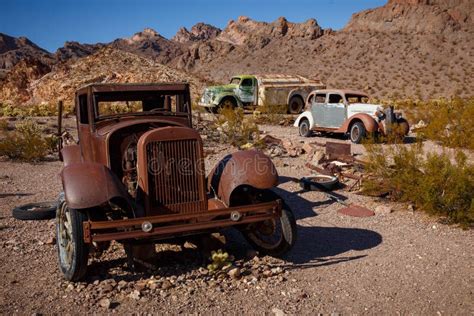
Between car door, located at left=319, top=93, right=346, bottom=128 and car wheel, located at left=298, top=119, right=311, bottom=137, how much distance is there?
553 mm

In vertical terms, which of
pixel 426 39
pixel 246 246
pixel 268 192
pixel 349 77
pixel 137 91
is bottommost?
pixel 246 246

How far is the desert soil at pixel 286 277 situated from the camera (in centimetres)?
425

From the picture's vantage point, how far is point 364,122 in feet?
46.7

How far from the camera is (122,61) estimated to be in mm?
29969

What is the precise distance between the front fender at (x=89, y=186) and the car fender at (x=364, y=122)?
1077 centimetres

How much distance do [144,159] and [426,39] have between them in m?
51.9

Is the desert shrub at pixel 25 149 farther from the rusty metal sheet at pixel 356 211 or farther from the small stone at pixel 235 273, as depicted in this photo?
the small stone at pixel 235 273

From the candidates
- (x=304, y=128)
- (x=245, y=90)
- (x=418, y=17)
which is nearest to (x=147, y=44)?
(x=418, y=17)

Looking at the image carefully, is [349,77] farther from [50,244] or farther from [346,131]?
[50,244]

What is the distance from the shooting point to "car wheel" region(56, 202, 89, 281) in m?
4.36

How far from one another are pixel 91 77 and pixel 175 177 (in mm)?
24500

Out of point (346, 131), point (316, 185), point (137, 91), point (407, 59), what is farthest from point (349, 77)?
point (137, 91)

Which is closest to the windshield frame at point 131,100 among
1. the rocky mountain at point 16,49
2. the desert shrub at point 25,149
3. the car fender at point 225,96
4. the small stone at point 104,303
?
the small stone at point 104,303

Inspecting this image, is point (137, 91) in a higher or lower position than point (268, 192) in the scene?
higher
